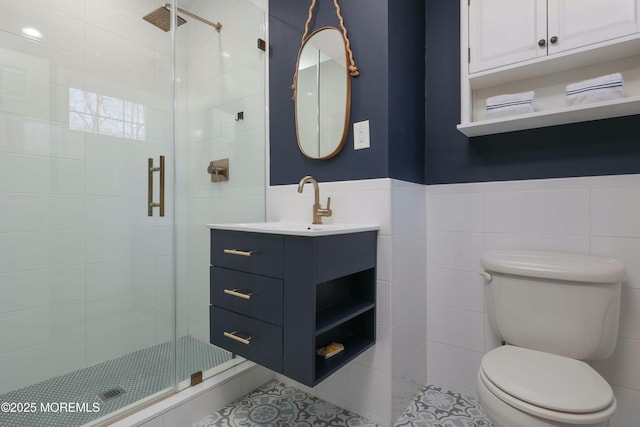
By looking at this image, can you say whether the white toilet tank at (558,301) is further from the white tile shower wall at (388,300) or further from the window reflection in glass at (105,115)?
the window reflection in glass at (105,115)

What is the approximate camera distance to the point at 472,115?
63.3 inches

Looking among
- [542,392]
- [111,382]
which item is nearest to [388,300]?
[542,392]

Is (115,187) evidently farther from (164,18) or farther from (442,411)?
(442,411)

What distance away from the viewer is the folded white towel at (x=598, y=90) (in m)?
1.16

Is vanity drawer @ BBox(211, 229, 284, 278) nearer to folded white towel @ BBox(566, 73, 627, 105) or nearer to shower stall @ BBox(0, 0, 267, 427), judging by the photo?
shower stall @ BBox(0, 0, 267, 427)

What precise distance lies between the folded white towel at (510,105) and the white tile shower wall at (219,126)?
4.01 ft

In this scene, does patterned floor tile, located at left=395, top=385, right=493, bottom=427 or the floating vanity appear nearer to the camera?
the floating vanity

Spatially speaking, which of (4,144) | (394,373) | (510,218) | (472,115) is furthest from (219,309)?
(472,115)

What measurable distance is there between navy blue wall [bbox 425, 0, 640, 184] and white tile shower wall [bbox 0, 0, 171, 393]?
1.57m

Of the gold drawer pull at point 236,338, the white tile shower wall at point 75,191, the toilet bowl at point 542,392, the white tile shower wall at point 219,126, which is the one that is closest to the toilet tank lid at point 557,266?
the toilet bowl at point 542,392

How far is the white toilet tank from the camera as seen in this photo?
1138 mm

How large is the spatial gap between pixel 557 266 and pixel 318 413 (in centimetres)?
120

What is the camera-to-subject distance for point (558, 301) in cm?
119

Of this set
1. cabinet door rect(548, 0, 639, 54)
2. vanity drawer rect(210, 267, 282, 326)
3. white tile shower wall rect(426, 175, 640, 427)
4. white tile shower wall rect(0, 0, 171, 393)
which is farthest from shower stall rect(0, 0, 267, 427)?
cabinet door rect(548, 0, 639, 54)
